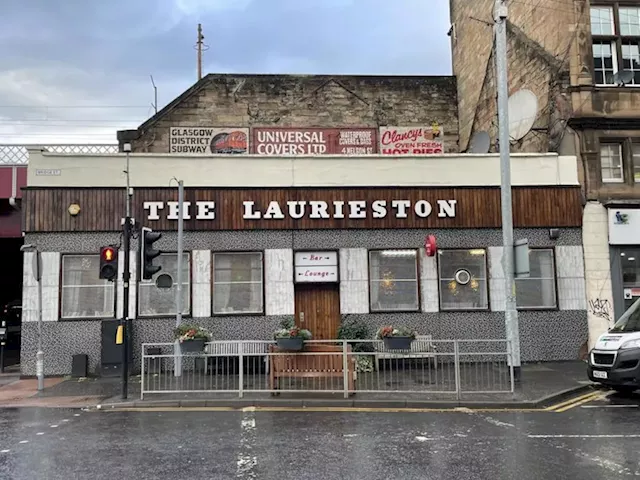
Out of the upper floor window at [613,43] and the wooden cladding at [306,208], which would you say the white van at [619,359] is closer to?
the wooden cladding at [306,208]

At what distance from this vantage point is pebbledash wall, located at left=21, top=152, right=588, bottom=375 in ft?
48.1

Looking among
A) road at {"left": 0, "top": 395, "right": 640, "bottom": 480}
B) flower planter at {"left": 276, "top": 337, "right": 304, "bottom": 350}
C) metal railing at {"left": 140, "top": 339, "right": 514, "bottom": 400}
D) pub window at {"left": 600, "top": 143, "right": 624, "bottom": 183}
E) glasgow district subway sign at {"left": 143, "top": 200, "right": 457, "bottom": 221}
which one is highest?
pub window at {"left": 600, "top": 143, "right": 624, "bottom": 183}

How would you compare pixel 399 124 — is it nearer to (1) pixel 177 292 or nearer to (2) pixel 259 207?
(2) pixel 259 207

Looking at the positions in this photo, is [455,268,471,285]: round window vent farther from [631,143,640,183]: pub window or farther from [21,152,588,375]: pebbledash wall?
[631,143,640,183]: pub window

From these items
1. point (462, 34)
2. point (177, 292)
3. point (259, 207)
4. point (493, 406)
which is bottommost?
point (493, 406)

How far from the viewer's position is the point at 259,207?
15219 mm

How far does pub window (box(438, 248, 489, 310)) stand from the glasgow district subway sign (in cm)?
122

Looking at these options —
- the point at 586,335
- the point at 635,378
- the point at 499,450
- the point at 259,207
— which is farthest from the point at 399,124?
the point at 499,450

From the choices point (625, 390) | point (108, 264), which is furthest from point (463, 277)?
point (108, 264)

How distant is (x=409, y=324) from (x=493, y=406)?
5089 mm

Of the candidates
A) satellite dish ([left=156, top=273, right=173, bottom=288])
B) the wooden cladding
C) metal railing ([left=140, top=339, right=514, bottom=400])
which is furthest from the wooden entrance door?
satellite dish ([left=156, top=273, right=173, bottom=288])

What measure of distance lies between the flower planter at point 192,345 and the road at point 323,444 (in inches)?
83.0

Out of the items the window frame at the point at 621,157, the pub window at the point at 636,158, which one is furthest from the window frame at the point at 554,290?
the pub window at the point at 636,158

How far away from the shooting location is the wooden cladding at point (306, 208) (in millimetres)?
14742
